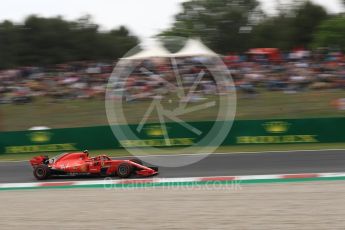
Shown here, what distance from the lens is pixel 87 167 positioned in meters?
10.4

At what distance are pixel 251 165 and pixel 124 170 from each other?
9.84ft

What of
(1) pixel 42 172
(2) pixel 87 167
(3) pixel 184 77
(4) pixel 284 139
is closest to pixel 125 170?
(2) pixel 87 167

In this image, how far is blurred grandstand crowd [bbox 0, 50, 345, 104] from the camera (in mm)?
19734

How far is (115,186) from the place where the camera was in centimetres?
938

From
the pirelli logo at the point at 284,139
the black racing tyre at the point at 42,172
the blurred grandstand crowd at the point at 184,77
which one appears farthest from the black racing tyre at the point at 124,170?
the blurred grandstand crowd at the point at 184,77

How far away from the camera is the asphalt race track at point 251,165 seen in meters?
10.8

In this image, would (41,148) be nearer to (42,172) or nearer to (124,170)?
(42,172)

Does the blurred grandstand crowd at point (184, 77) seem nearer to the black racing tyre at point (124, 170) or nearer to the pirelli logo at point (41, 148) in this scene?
the pirelli logo at point (41, 148)

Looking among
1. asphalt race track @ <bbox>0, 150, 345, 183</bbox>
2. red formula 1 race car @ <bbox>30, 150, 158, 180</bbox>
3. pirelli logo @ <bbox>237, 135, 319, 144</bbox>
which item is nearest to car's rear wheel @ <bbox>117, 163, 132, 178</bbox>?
red formula 1 race car @ <bbox>30, 150, 158, 180</bbox>

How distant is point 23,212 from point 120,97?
514 inches

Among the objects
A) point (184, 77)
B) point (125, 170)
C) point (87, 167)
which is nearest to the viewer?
point (125, 170)

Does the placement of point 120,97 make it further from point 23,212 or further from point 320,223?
point 320,223

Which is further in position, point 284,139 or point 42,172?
point 284,139

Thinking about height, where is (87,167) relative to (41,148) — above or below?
above
